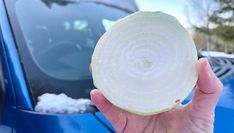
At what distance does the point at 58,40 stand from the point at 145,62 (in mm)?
1179

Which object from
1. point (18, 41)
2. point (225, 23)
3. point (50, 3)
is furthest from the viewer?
point (225, 23)

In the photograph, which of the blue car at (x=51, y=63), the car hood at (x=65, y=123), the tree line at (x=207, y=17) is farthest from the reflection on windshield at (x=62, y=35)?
the tree line at (x=207, y=17)

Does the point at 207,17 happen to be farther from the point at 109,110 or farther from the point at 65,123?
the point at 109,110

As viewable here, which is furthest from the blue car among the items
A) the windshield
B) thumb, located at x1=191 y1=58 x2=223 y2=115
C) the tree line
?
thumb, located at x1=191 y1=58 x2=223 y2=115

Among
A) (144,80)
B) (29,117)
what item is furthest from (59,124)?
(144,80)

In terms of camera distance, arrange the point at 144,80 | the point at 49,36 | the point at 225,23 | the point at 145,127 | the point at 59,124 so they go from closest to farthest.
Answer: the point at 144,80 < the point at 145,127 < the point at 59,124 < the point at 49,36 < the point at 225,23

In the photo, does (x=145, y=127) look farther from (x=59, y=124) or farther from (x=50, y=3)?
(x=50, y=3)

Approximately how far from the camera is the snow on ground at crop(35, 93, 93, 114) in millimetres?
1821

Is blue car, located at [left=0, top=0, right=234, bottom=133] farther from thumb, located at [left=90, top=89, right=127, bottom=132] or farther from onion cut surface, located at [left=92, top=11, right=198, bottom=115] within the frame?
onion cut surface, located at [left=92, top=11, right=198, bottom=115]

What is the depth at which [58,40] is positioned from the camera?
7.36ft

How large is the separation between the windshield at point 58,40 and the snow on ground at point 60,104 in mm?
47

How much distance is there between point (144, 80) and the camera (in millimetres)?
1113

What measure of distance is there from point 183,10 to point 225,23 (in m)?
1.09

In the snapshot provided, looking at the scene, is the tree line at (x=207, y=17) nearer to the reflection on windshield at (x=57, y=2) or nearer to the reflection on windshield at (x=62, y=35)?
the reflection on windshield at (x=62, y=35)
